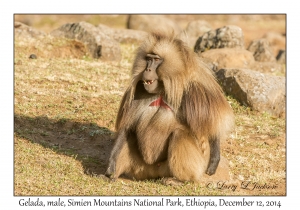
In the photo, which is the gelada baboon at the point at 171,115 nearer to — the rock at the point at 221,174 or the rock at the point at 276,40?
the rock at the point at 221,174

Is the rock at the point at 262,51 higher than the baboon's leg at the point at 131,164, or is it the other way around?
the rock at the point at 262,51

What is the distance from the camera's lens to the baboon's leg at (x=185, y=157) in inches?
244

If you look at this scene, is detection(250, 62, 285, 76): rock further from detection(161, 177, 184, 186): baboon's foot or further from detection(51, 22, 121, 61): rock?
detection(161, 177, 184, 186): baboon's foot

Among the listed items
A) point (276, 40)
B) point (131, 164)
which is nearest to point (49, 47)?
point (131, 164)

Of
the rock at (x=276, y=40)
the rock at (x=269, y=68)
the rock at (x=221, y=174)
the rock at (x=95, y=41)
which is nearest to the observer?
the rock at (x=221, y=174)

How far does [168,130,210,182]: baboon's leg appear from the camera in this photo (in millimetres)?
6191

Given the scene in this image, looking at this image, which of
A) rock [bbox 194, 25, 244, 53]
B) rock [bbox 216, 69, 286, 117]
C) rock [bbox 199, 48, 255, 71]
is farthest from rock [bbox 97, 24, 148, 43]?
rock [bbox 216, 69, 286, 117]

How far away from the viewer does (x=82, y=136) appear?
8172 millimetres

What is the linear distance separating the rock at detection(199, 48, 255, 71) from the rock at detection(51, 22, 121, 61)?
2.00 meters

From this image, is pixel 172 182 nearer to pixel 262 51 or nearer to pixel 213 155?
pixel 213 155

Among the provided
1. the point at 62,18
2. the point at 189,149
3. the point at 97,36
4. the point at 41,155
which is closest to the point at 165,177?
the point at 189,149

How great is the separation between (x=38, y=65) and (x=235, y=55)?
4.26m

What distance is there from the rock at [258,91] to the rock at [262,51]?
3.73 m

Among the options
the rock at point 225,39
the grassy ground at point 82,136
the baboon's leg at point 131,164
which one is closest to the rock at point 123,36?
the rock at point 225,39
